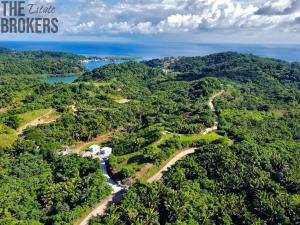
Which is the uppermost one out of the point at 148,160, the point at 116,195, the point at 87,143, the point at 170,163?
the point at 148,160

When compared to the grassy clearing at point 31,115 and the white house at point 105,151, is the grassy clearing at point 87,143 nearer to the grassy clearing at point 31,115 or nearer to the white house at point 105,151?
the white house at point 105,151

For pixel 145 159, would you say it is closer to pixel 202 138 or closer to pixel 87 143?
pixel 202 138

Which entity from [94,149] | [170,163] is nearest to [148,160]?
[170,163]

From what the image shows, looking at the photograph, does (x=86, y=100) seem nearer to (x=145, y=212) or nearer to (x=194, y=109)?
(x=194, y=109)

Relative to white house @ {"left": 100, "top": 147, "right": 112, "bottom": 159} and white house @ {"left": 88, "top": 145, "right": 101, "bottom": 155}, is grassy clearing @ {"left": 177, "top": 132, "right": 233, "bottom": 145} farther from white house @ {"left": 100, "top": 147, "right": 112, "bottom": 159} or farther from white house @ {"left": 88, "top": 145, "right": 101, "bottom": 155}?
white house @ {"left": 88, "top": 145, "right": 101, "bottom": 155}

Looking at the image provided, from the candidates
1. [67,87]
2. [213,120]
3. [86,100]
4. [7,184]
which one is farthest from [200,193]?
[67,87]

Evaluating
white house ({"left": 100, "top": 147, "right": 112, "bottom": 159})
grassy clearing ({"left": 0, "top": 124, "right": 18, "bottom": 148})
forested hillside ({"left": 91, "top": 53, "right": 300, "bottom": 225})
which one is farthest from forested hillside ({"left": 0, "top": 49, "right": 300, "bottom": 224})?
white house ({"left": 100, "top": 147, "right": 112, "bottom": 159})

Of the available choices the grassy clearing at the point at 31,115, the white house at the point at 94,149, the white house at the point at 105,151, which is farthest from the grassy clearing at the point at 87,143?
the grassy clearing at the point at 31,115

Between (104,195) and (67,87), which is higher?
(67,87)

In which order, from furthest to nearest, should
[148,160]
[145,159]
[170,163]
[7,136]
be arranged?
[7,136] → [170,163] → [145,159] → [148,160]
